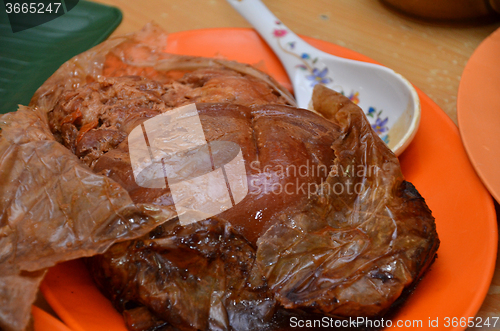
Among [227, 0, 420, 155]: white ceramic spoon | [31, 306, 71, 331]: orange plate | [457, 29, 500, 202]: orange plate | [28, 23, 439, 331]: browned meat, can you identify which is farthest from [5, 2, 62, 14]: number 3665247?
[457, 29, 500, 202]: orange plate

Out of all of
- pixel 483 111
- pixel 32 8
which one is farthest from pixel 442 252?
pixel 32 8

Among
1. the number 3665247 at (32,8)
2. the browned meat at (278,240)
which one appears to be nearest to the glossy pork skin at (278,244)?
the browned meat at (278,240)

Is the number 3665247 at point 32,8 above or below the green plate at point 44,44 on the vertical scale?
above

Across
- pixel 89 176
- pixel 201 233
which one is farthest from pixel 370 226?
pixel 89 176

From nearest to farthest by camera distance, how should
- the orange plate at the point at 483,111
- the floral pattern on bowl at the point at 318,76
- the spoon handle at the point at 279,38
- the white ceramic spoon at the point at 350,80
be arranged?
1. the orange plate at the point at 483,111
2. the white ceramic spoon at the point at 350,80
3. the floral pattern on bowl at the point at 318,76
4. the spoon handle at the point at 279,38

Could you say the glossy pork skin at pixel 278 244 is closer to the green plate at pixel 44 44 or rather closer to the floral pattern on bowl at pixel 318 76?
the floral pattern on bowl at pixel 318 76
